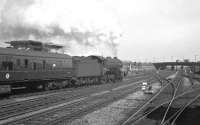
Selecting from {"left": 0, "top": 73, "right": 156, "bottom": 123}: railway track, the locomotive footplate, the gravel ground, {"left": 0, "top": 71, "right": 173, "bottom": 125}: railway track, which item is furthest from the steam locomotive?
the gravel ground

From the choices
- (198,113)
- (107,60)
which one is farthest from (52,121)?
(107,60)

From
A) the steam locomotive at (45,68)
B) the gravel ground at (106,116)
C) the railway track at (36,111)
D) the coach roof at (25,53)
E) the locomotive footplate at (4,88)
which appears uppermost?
the coach roof at (25,53)

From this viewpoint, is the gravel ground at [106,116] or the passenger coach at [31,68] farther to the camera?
the passenger coach at [31,68]

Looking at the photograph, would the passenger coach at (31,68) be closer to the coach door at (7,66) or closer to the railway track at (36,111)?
the coach door at (7,66)

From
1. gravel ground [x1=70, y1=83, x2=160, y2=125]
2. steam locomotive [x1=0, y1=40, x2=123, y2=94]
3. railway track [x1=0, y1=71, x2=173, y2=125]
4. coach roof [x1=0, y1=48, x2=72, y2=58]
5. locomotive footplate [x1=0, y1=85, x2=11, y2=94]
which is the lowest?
gravel ground [x1=70, y1=83, x2=160, y2=125]

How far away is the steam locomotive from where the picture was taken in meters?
17.3

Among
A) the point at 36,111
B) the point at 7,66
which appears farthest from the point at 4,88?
the point at 36,111

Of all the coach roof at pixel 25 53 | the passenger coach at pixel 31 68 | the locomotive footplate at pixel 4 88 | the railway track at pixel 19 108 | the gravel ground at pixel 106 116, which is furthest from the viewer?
the coach roof at pixel 25 53

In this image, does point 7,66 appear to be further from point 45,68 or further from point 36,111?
point 36,111

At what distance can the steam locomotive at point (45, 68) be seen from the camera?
56.6ft

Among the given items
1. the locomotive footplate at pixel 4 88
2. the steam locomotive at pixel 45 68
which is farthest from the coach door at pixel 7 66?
the locomotive footplate at pixel 4 88

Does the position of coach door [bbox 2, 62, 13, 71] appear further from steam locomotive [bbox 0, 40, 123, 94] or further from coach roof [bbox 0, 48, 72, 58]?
coach roof [bbox 0, 48, 72, 58]

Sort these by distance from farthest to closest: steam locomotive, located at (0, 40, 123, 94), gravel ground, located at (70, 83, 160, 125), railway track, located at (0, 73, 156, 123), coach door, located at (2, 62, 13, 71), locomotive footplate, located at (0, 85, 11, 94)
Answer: steam locomotive, located at (0, 40, 123, 94) → coach door, located at (2, 62, 13, 71) → locomotive footplate, located at (0, 85, 11, 94) → railway track, located at (0, 73, 156, 123) → gravel ground, located at (70, 83, 160, 125)

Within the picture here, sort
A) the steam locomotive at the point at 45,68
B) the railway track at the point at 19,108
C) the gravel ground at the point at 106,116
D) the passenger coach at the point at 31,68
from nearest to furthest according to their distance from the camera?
the gravel ground at the point at 106,116 → the railway track at the point at 19,108 → the passenger coach at the point at 31,68 → the steam locomotive at the point at 45,68
